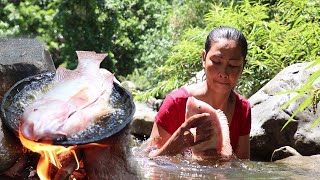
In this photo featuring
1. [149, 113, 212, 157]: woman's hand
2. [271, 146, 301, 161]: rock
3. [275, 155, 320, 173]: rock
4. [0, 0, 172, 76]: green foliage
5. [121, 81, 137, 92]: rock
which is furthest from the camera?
[0, 0, 172, 76]: green foliage

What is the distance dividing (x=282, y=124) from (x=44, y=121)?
3.36 meters

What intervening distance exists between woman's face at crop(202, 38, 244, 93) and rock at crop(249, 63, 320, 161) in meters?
1.43

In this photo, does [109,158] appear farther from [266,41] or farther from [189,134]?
[266,41]

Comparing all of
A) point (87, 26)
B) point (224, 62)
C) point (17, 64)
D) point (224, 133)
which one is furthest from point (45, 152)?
point (87, 26)

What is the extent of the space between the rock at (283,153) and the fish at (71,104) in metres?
2.69

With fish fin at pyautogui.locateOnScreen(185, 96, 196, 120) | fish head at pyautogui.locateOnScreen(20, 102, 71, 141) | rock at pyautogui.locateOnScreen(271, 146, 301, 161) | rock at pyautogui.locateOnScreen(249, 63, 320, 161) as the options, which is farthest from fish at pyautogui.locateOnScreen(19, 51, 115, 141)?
rock at pyautogui.locateOnScreen(249, 63, 320, 161)

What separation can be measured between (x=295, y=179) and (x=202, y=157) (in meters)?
0.56

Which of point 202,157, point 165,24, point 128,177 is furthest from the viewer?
point 165,24

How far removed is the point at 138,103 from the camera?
868cm

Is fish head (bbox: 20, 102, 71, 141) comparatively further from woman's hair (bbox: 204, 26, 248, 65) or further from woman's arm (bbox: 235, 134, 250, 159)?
woman's arm (bbox: 235, 134, 250, 159)

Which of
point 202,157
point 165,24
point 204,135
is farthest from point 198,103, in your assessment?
point 165,24

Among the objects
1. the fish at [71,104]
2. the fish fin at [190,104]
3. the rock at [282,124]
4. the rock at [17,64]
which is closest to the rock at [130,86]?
the rock at [282,124]

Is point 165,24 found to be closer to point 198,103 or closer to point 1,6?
point 1,6

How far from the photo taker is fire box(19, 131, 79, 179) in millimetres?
2021
